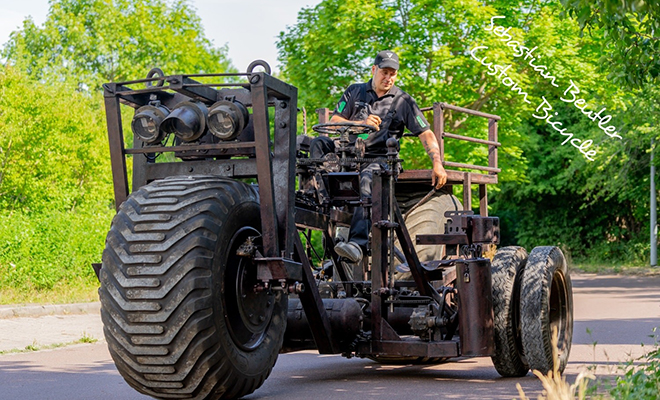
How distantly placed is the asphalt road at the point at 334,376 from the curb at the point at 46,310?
3375 mm

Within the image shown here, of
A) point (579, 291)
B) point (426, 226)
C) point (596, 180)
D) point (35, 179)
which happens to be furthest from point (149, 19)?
point (426, 226)

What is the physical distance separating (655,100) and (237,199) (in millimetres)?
25484

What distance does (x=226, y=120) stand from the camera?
631 cm

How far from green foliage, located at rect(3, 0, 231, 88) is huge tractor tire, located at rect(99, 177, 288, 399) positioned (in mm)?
47200

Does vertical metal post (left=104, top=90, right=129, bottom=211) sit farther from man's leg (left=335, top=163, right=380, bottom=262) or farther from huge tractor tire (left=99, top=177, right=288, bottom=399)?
man's leg (left=335, top=163, right=380, bottom=262)

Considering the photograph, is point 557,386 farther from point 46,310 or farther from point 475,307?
point 46,310

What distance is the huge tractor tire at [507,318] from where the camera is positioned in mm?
8016

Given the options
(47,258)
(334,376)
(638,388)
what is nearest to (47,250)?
(47,258)

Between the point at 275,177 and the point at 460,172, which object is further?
the point at 460,172

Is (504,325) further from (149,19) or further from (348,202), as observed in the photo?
(149,19)

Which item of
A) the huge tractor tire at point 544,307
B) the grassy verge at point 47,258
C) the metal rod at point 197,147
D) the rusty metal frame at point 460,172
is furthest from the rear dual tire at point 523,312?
the grassy verge at point 47,258

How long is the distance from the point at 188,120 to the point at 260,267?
1.02m

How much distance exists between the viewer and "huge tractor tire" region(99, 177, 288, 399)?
571 cm

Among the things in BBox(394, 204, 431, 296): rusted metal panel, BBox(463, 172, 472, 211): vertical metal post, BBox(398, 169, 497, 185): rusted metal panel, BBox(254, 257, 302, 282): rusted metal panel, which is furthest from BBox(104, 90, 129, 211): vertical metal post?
BBox(463, 172, 472, 211): vertical metal post
